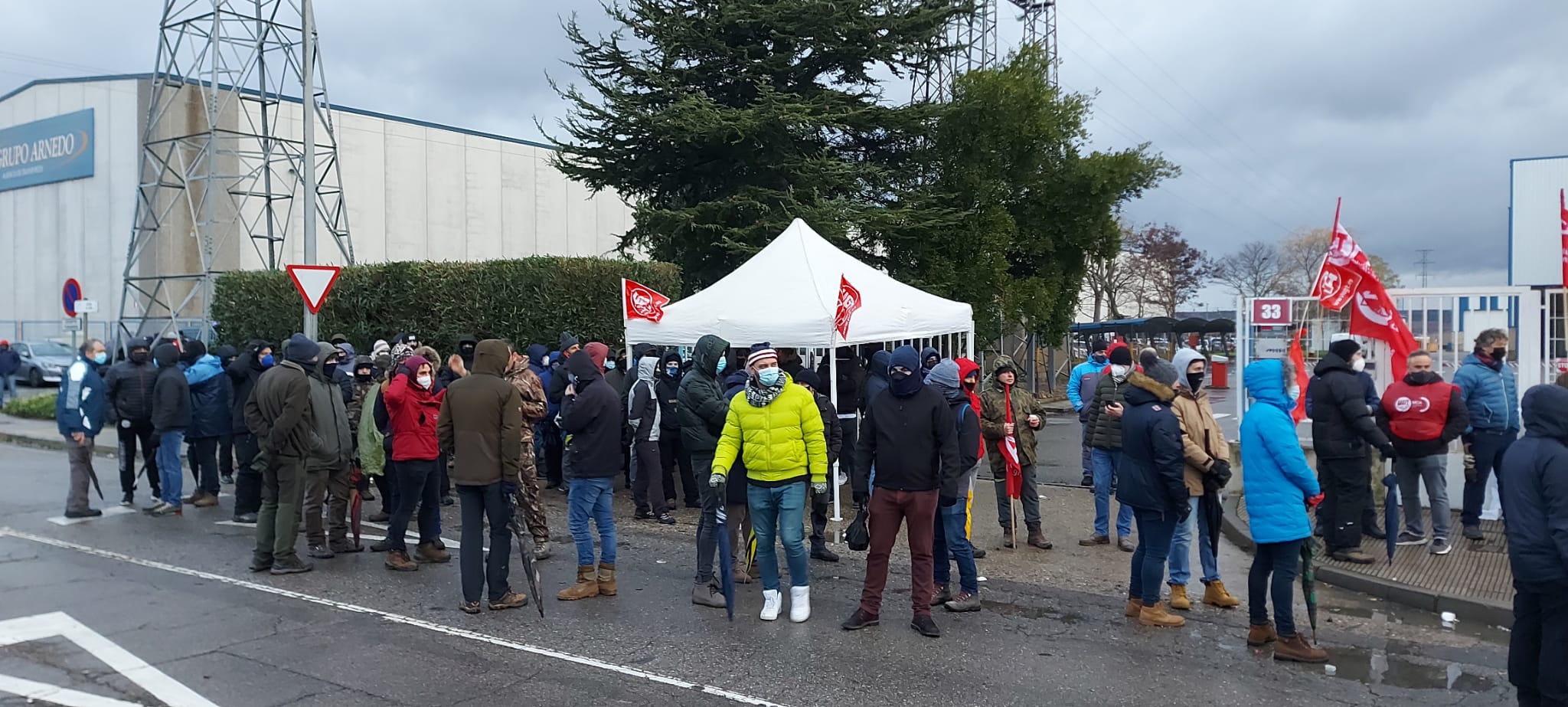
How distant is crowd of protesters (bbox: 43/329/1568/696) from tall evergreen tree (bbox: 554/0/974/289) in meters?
9.12

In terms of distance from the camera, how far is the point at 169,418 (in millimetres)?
10523

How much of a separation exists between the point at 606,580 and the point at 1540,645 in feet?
18.5

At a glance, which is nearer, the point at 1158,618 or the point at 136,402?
the point at 1158,618

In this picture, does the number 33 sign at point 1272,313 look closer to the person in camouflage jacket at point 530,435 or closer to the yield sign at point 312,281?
the person in camouflage jacket at point 530,435

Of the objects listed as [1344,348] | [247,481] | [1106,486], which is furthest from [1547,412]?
[247,481]

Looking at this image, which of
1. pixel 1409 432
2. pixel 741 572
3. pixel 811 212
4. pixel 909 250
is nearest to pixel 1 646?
pixel 741 572

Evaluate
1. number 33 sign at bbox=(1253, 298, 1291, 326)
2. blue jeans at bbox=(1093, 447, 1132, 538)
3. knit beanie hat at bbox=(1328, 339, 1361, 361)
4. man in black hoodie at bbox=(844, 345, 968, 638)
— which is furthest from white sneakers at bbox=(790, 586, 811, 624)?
number 33 sign at bbox=(1253, 298, 1291, 326)

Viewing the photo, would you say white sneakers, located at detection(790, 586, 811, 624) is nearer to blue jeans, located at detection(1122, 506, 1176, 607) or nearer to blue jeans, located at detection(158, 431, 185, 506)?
blue jeans, located at detection(1122, 506, 1176, 607)

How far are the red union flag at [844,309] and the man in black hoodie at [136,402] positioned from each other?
7.26 metres

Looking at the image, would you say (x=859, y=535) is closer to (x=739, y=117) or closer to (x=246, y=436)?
(x=246, y=436)

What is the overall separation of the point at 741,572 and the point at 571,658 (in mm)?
2207

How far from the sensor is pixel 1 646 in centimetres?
622

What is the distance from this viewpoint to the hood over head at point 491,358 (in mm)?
7062

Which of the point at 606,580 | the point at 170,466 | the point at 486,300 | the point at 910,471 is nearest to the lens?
the point at 910,471
